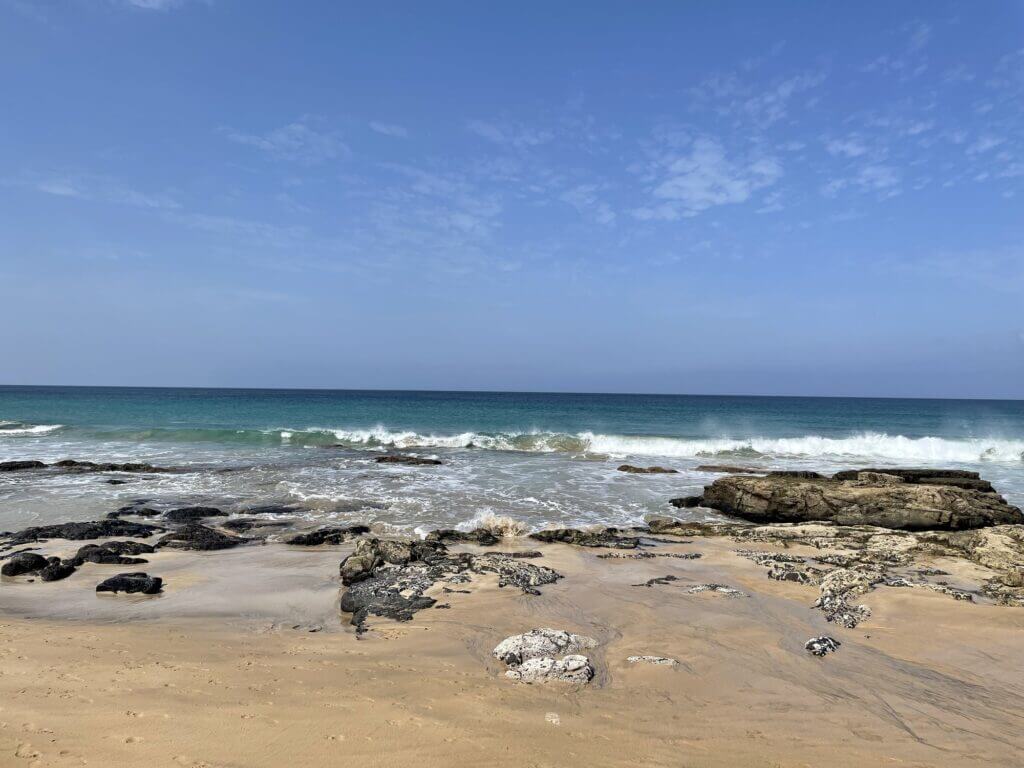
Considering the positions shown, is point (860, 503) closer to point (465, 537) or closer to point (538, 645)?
point (465, 537)

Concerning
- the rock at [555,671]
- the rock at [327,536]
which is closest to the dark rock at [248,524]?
the rock at [327,536]

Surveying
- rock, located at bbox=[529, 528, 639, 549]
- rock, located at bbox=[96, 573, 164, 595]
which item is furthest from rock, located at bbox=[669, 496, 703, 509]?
rock, located at bbox=[96, 573, 164, 595]

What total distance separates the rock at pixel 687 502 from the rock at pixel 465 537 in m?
7.29

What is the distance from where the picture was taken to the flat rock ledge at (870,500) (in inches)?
529

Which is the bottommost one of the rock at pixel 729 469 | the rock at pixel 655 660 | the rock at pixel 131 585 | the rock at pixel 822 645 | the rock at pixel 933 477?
the rock at pixel 729 469

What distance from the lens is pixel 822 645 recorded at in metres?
6.18

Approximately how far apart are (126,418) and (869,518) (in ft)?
187

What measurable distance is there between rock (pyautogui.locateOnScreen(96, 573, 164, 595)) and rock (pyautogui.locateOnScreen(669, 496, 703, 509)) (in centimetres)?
1355

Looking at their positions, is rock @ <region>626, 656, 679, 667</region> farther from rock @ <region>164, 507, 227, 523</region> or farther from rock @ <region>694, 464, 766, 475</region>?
rock @ <region>694, 464, 766, 475</region>

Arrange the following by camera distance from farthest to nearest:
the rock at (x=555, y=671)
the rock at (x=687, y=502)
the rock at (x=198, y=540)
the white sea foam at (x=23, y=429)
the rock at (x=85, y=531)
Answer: the white sea foam at (x=23, y=429) < the rock at (x=687, y=502) < the rock at (x=85, y=531) < the rock at (x=198, y=540) < the rock at (x=555, y=671)

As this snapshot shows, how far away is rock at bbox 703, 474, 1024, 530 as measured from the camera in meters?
13.4

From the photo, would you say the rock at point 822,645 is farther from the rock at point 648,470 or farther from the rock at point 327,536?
the rock at point 648,470

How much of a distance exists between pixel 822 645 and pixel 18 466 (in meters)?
27.0

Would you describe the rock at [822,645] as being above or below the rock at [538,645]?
below
